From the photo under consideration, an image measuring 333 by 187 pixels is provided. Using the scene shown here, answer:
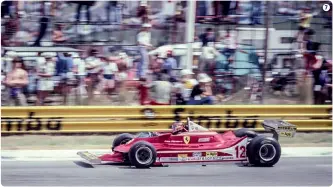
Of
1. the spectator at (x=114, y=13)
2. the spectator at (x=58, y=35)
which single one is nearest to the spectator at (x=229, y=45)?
the spectator at (x=114, y=13)

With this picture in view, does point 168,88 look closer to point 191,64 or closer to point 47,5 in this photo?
point 191,64

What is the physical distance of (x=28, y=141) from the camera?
13344 mm

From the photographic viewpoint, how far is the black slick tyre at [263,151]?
1117cm

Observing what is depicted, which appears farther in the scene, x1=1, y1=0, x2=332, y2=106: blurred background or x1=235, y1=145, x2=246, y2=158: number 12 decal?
x1=1, y1=0, x2=332, y2=106: blurred background

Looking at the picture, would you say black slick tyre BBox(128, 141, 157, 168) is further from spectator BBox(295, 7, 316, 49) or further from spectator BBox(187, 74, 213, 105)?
spectator BBox(295, 7, 316, 49)

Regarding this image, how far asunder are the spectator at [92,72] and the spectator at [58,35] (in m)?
0.82

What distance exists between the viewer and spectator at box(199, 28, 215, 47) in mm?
15266

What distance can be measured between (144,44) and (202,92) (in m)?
1.70

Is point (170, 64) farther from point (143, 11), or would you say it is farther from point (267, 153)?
point (267, 153)

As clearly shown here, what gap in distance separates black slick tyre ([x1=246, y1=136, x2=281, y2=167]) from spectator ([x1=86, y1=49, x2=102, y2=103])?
15.3ft

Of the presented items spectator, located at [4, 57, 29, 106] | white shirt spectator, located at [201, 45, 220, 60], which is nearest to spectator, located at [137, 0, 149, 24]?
white shirt spectator, located at [201, 45, 220, 60]

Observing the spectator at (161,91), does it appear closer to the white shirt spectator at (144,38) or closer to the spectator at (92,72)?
the white shirt spectator at (144,38)

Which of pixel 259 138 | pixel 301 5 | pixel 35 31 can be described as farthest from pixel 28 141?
pixel 301 5

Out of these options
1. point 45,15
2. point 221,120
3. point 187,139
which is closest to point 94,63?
point 45,15
